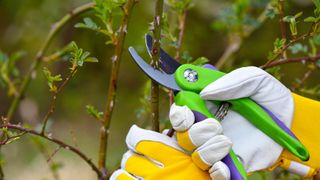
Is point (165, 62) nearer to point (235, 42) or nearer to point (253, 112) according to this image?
point (253, 112)

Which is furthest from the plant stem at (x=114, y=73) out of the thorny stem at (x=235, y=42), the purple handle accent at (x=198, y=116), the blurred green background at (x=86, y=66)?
the blurred green background at (x=86, y=66)

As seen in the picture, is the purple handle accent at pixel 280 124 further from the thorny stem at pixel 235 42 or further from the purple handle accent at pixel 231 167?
the thorny stem at pixel 235 42

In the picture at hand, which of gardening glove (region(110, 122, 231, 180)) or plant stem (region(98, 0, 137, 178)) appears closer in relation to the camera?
gardening glove (region(110, 122, 231, 180))

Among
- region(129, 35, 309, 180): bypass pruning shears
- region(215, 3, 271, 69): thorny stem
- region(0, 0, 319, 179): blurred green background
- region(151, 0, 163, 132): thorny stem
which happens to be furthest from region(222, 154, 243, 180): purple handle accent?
region(0, 0, 319, 179): blurred green background

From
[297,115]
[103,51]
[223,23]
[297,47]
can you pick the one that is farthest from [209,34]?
[297,115]

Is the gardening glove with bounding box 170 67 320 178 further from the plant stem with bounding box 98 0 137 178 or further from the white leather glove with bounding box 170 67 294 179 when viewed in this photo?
the plant stem with bounding box 98 0 137 178

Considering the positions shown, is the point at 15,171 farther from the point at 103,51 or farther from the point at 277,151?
the point at 277,151

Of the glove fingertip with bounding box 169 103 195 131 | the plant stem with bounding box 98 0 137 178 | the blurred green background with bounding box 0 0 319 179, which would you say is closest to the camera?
the glove fingertip with bounding box 169 103 195 131

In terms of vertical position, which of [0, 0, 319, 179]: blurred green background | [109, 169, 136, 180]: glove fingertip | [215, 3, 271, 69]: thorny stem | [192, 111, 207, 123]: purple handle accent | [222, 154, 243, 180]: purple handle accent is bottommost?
[0, 0, 319, 179]: blurred green background
